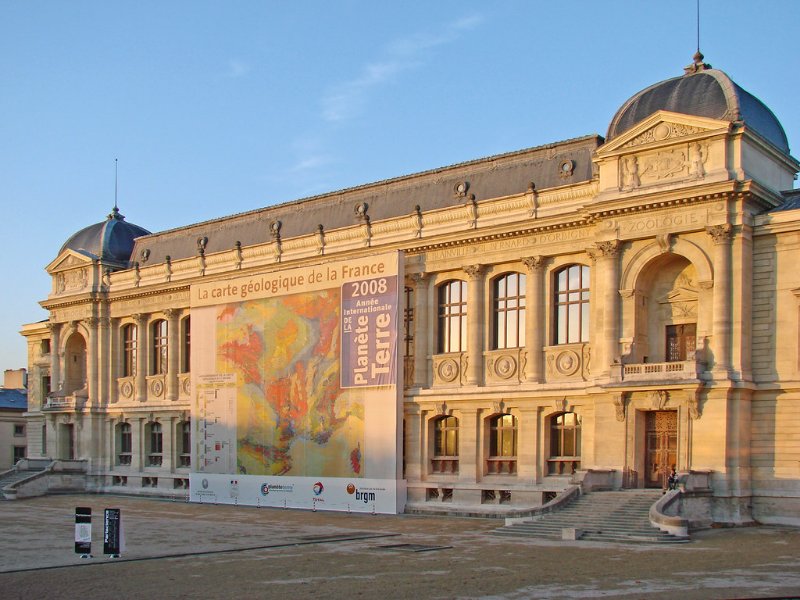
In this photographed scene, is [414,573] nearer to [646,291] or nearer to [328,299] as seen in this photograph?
[646,291]

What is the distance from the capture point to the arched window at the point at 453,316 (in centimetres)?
4866

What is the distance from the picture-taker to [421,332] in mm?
49531

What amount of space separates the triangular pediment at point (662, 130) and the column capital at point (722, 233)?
364 cm

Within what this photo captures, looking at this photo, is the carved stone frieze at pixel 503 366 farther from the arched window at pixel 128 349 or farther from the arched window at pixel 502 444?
the arched window at pixel 128 349

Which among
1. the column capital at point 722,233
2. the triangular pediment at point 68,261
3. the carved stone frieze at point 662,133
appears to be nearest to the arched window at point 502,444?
the column capital at point 722,233

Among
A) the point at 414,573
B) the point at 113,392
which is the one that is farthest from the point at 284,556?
the point at 113,392

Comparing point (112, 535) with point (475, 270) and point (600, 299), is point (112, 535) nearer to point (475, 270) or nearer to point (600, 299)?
point (600, 299)

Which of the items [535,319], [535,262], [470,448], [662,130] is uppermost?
[662,130]

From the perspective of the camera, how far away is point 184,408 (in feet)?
201

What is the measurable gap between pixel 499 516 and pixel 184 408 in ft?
78.9

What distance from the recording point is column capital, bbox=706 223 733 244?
38.6m

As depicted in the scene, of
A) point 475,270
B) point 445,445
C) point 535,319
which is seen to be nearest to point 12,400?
point 445,445

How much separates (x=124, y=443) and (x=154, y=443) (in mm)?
3364

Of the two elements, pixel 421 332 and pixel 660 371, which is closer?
pixel 660 371
